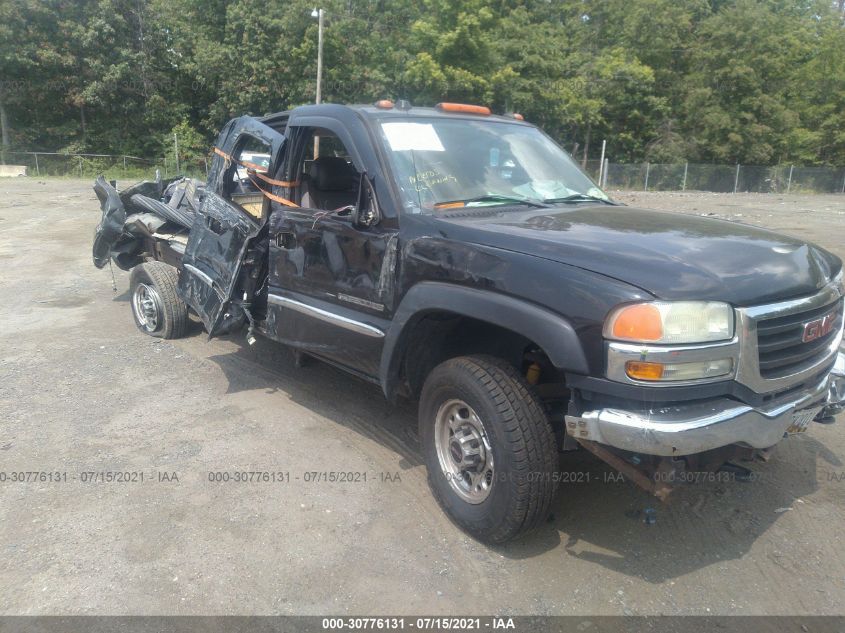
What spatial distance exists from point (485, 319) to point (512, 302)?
0.16m

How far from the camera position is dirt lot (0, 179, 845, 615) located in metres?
3.02

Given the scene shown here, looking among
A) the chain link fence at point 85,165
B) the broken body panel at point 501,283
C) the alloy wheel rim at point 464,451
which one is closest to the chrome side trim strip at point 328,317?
the broken body panel at point 501,283

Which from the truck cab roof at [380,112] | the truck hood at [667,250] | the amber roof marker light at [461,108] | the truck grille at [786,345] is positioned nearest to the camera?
the truck hood at [667,250]

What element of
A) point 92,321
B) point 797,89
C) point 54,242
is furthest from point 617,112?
point 92,321

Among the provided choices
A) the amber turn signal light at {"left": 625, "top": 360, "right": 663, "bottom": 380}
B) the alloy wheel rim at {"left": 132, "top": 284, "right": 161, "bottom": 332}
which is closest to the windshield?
the amber turn signal light at {"left": 625, "top": 360, "right": 663, "bottom": 380}

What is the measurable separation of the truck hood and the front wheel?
655mm

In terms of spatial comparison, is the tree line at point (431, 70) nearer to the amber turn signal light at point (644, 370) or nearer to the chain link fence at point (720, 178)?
the chain link fence at point (720, 178)

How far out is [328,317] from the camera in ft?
13.7

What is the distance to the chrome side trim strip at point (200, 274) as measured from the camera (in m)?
5.18

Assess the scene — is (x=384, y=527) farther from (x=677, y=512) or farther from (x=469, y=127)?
(x=469, y=127)

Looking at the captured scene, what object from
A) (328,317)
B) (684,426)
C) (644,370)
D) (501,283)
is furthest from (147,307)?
(684,426)

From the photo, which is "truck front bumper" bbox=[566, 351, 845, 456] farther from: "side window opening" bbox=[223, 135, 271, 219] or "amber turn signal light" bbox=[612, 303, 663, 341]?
"side window opening" bbox=[223, 135, 271, 219]

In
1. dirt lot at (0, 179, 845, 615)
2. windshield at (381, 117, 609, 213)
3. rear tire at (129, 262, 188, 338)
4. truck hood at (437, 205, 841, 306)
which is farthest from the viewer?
rear tire at (129, 262, 188, 338)

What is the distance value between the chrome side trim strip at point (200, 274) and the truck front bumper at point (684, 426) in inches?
132
